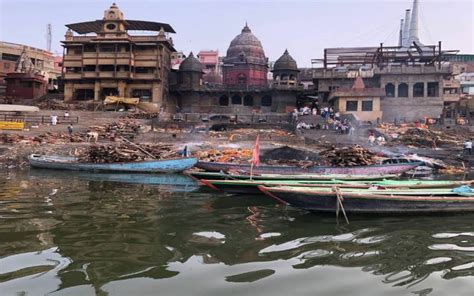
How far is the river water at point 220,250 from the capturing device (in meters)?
7.34

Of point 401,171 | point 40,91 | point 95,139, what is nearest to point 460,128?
point 401,171

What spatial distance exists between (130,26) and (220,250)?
51915 millimetres

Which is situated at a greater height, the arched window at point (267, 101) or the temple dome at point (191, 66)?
the temple dome at point (191, 66)

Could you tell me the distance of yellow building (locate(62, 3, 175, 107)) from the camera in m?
52.7

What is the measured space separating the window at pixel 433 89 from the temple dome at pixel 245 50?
80.6ft

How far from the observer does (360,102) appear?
4800 cm

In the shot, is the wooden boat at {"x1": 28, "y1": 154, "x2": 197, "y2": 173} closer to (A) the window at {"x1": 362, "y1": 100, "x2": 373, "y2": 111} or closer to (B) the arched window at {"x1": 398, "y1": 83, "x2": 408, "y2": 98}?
(A) the window at {"x1": 362, "y1": 100, "x2": 373, "y2": 111}

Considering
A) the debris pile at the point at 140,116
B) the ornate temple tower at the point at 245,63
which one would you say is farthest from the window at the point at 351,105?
the debris pile at the point at 140,116

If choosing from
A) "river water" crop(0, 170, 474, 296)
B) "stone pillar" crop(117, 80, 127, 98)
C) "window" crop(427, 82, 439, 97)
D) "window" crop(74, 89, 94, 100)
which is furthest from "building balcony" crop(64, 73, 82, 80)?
"window" crop(427, 82, 439, 97)

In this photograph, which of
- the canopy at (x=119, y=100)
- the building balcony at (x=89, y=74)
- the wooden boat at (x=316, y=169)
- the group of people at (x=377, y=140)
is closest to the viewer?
the wooden boat at (x=316, y=169)

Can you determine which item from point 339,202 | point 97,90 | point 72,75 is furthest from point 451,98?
point 72,75

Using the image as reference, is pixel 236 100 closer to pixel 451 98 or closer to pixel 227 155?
pixel 451 98

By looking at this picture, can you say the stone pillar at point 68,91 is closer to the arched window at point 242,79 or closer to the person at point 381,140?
the arched window at point 242,79

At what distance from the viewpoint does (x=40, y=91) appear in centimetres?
5609
